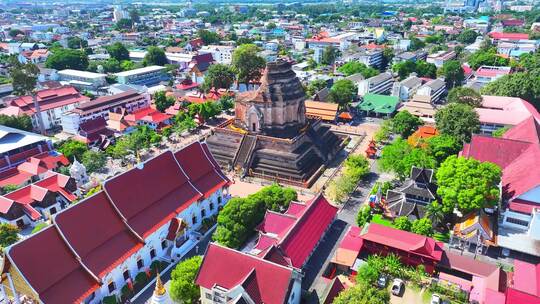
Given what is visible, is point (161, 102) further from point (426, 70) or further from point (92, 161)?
point (426, 70)

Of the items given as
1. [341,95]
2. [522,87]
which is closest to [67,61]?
[341,95]

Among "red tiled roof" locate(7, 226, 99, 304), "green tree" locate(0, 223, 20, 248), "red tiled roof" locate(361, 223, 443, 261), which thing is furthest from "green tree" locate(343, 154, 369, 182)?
"green tree" locate(0, 223, 20, 248)

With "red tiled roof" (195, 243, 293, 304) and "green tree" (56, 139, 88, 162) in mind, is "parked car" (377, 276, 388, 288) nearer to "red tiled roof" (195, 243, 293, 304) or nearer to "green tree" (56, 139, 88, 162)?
"red tiled roof" (195, 243, 293, 304)

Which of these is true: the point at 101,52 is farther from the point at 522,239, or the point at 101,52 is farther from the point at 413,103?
the point at 522,239

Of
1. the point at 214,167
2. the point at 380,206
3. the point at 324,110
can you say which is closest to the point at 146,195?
the point at 214,167

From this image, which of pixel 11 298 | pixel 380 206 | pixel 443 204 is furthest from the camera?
pixel 380 206

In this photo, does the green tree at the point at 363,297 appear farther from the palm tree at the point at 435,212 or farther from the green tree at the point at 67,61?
the green tree at the point at 67,61
